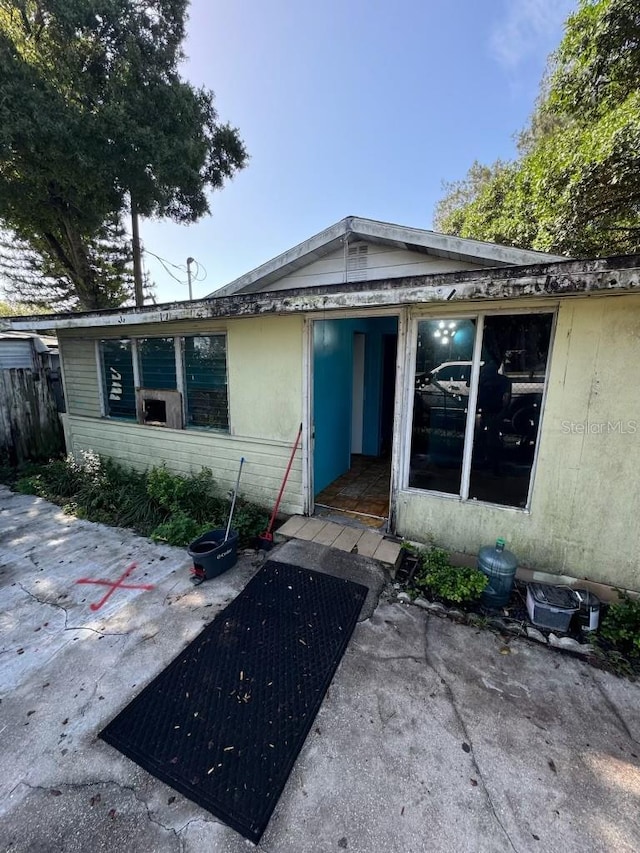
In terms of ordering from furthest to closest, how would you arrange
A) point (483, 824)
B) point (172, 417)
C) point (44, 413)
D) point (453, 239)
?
1. point (44, 413)
2. point (172, 417)
3. point (453, 239)
4. point (483, 824)

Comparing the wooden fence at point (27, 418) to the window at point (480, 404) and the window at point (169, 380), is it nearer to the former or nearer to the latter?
the window at point (169, 380)

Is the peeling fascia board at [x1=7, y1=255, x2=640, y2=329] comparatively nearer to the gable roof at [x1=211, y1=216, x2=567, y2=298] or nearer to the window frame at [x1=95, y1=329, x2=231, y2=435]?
the window frame at [x1=95, y1=329, x2=231, y2=435]

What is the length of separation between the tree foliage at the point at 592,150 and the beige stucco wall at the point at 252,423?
6.62 m

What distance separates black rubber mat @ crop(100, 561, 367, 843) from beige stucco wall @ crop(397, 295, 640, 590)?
1.78m

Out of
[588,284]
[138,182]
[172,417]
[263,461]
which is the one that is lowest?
[263,461]

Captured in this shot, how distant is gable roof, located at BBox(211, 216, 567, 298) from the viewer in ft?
11.5

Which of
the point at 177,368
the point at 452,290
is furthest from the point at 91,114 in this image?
the point at 452,290

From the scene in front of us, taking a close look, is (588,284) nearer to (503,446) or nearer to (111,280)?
(503,446)

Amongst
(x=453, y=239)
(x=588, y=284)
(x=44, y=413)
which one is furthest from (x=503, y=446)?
(x=44, y=413)

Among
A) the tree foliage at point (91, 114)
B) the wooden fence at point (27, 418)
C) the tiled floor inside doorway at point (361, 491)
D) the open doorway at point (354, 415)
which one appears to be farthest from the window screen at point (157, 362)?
the tree foliage at point (91, 114)

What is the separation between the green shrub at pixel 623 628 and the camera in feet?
8.18

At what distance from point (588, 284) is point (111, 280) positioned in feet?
48.1

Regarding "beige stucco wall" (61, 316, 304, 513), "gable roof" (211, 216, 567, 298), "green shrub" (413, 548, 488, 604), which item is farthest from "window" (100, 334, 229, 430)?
"green shrub" (413, 548, 488, 604)

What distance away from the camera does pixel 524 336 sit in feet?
9.57
